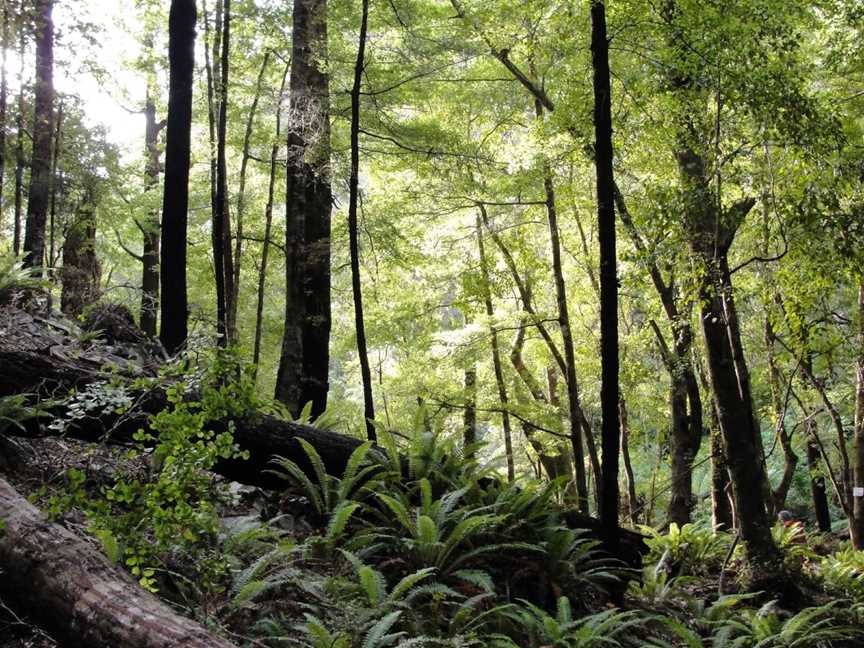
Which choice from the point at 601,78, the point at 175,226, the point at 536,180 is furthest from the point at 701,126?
the point at 175,226

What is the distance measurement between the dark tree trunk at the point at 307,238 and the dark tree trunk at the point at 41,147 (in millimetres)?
4033

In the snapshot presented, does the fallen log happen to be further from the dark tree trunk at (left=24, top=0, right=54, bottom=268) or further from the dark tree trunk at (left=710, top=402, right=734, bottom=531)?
the dark tree trunk at (left=710, top=402, right=734, bottom=531)

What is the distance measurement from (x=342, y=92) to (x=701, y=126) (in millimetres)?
4981

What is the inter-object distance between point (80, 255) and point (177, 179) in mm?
8014

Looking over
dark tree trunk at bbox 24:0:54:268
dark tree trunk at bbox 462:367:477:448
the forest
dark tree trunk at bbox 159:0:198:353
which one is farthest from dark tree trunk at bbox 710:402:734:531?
dark tree trunk at bbox 24:0:54:268

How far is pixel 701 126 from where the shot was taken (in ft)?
26.3

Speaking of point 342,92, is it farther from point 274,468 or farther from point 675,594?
point 675,594

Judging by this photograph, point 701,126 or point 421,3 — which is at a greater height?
point 421,3

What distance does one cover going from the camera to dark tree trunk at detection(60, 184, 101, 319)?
13.4 meters

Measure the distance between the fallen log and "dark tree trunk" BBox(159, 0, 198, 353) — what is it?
15.2ft

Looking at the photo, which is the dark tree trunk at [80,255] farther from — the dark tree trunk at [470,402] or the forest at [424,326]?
the dark tree trunk at [470,402]

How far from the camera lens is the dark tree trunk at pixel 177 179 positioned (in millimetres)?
8266

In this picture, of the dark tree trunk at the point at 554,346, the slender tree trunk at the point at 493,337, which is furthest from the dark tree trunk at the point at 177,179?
the slender tree trunk at the point at 493,337

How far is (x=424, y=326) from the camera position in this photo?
17188 mm
